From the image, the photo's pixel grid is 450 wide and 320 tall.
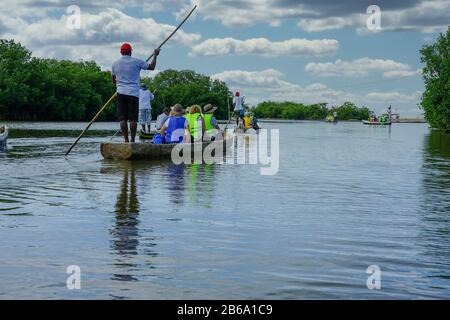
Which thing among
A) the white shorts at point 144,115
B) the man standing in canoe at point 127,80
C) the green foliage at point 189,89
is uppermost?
the green foliage at point 189,89

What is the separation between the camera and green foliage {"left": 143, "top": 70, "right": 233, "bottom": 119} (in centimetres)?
16762

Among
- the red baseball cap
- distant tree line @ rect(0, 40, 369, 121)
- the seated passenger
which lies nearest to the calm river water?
the red baseball cap

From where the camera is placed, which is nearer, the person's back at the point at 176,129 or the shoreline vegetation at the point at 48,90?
the person's back at the point at 176,129

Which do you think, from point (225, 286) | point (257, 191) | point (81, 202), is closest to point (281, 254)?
point (225, 286)

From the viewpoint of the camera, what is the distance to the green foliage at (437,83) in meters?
60.6

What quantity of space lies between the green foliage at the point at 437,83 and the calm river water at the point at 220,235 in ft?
165

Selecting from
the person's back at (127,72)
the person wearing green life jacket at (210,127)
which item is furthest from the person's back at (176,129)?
the person wearing green life jacket at (210,127)

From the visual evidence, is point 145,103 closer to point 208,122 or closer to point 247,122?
point 208,122

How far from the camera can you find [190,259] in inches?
226

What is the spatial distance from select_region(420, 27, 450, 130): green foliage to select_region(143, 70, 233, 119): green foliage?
8986cm

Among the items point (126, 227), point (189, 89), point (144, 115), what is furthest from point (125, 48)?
point (189, 89)

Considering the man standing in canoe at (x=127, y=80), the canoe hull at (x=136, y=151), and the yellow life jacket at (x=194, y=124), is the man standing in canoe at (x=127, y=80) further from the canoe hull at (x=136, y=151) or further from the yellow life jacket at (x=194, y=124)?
the yellow life jacket at (x=194, y=124)

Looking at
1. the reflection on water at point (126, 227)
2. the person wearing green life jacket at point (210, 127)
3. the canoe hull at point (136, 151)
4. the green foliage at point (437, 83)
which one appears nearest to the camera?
the reflection on water at point (126, 227)

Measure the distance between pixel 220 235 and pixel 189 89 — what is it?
164m
